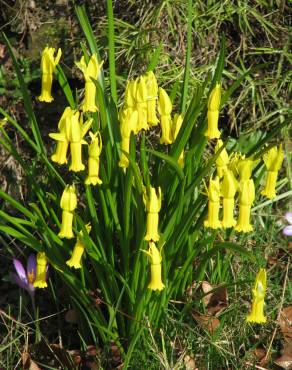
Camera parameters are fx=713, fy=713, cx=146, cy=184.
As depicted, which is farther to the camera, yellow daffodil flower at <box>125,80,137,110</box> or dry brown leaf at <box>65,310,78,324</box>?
dry brown leaf at <box>65,310,78,324</box>

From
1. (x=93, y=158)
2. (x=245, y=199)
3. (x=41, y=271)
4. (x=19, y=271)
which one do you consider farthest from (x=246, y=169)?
(x=19, y=271)

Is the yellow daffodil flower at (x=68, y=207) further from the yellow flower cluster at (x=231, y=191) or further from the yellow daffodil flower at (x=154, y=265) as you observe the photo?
the yellow flower cluster at (x=231, y=191)

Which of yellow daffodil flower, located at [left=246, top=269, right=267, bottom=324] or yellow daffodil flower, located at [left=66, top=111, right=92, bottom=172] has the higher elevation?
yellow daffodil flower, located at [left=66, top=111, right=92, bottom=172]

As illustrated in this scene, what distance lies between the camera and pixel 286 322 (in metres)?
2.43

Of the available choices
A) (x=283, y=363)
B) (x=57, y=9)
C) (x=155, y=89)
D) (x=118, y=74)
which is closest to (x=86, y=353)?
(x=283, y=363)

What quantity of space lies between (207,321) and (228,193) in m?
0.58

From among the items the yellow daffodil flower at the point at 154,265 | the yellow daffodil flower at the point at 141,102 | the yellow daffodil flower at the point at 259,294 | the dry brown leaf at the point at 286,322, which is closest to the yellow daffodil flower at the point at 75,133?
the yellow daffodil flower at the point at 141,102

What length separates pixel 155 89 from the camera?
6.33 feet

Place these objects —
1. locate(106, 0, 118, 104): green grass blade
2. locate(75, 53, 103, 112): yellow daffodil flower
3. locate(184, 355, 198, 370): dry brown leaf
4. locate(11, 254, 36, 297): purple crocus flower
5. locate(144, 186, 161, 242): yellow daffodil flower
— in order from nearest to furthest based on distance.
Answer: locate(144, 186, 161, 242): yellow daffodil flower, locate(75, 53, 103, 112): yellow daffodil flower, locate(106, 0, 118, 104): green grass blade, locate(184, 355, 198, 370): dry brown leaf, locate(11, 254, 36, 297): purple crocus flower

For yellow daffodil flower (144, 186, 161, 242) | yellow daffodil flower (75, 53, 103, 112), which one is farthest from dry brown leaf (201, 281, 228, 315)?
yellow daffodil flower (75, 53, 103, 112)

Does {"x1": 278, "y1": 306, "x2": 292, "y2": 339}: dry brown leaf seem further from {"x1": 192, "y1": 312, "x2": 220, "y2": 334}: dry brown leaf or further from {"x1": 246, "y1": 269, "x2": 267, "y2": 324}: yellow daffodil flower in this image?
{"x1": 246, "y1": 269, "x2": 267, "y2": 324}: yellow daffodil flower

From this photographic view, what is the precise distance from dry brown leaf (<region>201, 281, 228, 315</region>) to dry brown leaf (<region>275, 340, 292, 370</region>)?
0.81ft

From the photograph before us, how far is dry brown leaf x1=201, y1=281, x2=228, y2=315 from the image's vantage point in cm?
235

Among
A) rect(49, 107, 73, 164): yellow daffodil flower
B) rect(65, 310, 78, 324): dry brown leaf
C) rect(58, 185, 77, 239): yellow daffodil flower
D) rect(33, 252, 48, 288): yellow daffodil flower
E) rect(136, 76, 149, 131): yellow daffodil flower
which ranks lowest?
rect(65, 310, 78, 324): dry brown leaf
